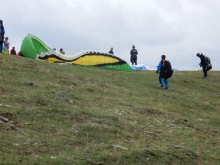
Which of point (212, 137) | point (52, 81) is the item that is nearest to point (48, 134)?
point (212, 137)

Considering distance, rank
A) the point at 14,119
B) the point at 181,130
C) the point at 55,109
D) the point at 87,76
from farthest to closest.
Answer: the point at 87,76, the point at 181,130, the point at 55,109, the point at 14,119

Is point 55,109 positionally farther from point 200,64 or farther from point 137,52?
point 137,52

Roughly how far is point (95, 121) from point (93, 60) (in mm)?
15103

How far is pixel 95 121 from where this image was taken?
40.9 feet

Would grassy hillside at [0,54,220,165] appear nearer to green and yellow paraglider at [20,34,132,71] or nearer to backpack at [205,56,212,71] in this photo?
green and yellow paraglider at [20,34,132,71]

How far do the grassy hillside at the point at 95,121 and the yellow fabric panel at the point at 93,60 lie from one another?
4.86 meters

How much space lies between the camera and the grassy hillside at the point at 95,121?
9545 millimetres

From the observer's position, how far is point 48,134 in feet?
34.2

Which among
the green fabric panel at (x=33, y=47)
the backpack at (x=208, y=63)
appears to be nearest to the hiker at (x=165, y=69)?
the green fabric panel at (x=33, y=47)

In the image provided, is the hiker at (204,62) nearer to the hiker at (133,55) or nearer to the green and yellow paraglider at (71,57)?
the green and yellow paraglider at (71,57)

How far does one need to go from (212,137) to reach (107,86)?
692 centimetres

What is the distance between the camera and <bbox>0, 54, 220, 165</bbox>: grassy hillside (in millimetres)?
9545

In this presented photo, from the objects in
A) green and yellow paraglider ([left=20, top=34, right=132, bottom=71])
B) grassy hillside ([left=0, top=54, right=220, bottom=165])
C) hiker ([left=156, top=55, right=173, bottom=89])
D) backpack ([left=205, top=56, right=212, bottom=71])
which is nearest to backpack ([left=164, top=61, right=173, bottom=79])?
hiker ([left=156, top=55, right=173, bottom=89])

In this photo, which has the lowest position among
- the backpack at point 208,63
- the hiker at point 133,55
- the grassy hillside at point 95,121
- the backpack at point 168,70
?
the grassy hillside at point 95,121
